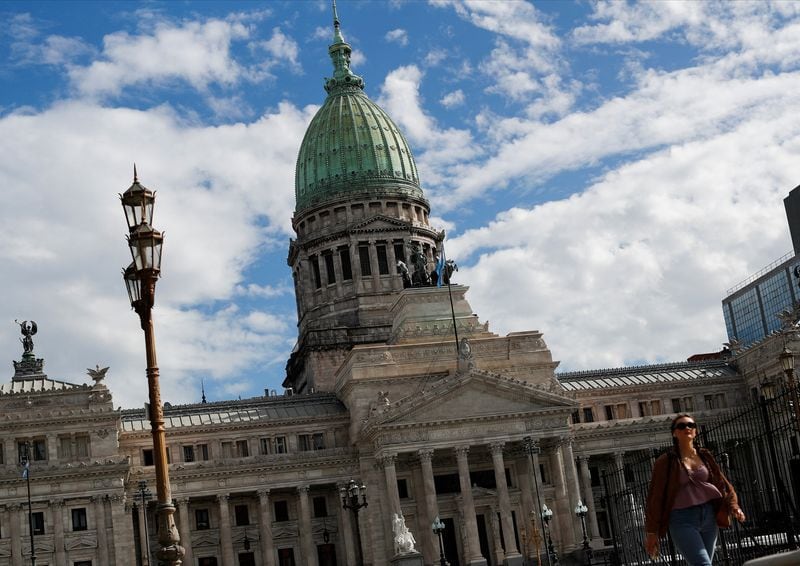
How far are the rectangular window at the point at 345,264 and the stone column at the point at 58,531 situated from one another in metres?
44.0

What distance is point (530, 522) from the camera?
97250 mm

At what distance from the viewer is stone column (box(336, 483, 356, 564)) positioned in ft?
321

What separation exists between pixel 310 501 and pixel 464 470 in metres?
14.7

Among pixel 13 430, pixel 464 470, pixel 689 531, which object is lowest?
pixel 689 531

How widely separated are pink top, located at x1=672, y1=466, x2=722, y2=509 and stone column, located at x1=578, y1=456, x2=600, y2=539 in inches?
3216

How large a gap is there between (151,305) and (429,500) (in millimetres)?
66976

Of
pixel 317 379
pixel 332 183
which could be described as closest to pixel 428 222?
pixel 332 183

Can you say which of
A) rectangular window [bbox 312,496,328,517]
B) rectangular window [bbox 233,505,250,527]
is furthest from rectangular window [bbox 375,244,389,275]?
rectangular window [bbox 233,505,250,527]

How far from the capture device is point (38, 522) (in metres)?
92.6

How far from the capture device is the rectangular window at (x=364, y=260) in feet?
419

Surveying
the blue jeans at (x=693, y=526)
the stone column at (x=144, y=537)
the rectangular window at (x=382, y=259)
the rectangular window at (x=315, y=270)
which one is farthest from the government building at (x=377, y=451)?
the blue jeans at (x=693, y=526)

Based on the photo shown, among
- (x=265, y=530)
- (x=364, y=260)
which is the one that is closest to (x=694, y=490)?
(x=265, y=530)

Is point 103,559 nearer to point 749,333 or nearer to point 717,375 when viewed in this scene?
point 717,375

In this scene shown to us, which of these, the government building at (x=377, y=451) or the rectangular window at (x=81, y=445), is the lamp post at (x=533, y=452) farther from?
the rectangular window at (x=81, y=445)
